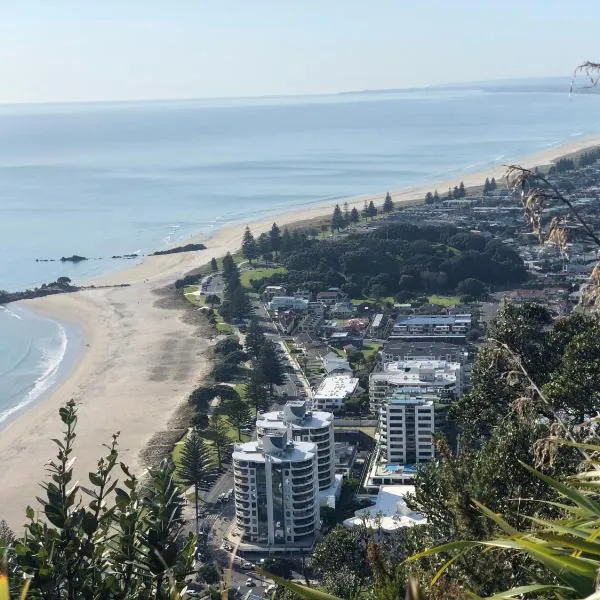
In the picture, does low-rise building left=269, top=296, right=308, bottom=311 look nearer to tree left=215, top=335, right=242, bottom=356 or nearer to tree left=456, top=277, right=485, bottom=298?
tree left=215, top=335, right=242, bottom=356

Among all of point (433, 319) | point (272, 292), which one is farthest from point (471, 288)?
point (272, 292)

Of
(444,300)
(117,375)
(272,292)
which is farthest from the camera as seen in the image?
(272,292)

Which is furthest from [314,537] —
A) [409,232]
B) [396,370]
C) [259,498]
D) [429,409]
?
[409,232]

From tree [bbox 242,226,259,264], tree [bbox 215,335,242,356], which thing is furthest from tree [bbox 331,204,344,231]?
tree [bbox 215,335,242,356]

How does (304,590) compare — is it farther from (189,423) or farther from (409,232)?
(409,232)

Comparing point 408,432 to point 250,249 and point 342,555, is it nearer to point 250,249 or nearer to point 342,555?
point 342,555

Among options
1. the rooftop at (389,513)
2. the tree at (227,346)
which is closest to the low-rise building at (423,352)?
the tree at (227,346)
